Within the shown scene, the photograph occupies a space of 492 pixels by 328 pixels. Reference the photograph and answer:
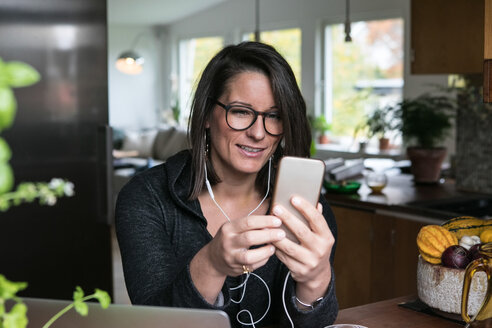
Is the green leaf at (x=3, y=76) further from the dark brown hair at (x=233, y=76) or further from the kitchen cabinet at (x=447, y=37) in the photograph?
the kitchen cabinet at (x=447, y=37)

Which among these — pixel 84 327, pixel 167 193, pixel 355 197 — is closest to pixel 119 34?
pixel 355 197

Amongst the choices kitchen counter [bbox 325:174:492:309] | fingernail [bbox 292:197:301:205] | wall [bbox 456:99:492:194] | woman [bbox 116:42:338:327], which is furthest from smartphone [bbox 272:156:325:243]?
wall [bbox 456:99:492:194]

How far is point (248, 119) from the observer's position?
156 cm

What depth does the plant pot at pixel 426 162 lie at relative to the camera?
3.74 m

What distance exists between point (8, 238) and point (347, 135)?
5.82m

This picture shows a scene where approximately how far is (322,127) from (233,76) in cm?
654

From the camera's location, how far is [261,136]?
1.52 metres

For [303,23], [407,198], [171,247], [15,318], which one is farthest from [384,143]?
[15,318]

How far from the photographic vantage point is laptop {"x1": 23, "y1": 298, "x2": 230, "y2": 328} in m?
0.85

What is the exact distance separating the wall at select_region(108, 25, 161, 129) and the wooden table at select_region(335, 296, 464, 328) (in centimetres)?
942

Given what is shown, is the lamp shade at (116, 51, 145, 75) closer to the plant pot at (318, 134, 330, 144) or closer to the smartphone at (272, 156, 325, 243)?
the plant pot at (318, 134, 330, 144)

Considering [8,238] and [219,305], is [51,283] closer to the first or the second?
[8,238]

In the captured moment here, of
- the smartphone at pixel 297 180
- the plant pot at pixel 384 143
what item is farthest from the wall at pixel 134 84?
the smartphone at pixel 297 180

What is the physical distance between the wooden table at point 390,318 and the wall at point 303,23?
444 centimetres
